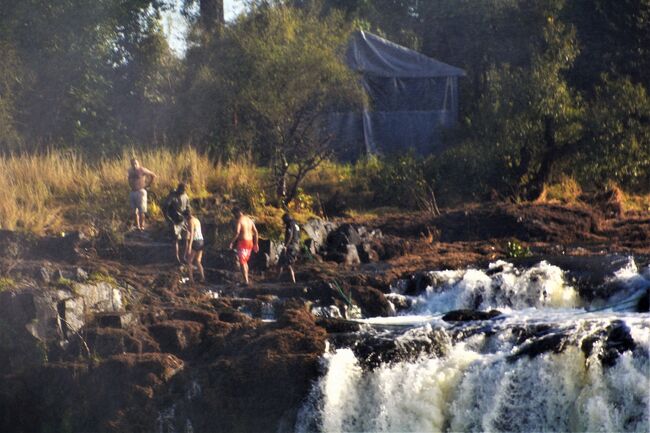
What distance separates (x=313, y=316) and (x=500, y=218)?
7.57 meters

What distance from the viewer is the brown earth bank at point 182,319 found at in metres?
14.1

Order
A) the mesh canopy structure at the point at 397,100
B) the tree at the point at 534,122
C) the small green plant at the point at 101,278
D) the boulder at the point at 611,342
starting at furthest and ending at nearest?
the mesh canopy structure at the point at 397,100, the tree at the point at 534,122, the small green plant at the point at 101,278, the boulder at the point at 611,342

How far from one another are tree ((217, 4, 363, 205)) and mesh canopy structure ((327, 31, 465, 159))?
7.64 feet

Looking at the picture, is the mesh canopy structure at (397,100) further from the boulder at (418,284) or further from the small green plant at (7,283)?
the small green plant at (7,283)

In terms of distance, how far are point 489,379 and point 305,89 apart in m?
12.4

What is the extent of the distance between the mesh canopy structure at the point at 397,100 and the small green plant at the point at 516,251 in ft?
23.8

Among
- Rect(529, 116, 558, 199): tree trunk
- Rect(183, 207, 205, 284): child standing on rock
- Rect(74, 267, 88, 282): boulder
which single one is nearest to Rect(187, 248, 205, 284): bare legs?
Rect(183, 207, 205, 284): child standing on rock

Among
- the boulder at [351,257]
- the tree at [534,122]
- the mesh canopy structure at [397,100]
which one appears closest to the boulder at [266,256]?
the boulder at [351,257]

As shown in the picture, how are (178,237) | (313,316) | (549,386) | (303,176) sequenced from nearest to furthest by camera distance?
(549,386) → (313,316) → (178,237) → (303,176)

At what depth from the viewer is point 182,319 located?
52.8 feet

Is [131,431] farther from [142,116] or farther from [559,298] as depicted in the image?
[142,116]

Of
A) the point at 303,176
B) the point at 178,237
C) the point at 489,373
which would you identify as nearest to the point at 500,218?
the point at 303,176

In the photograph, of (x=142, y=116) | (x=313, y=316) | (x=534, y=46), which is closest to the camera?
(x=313, y=316)

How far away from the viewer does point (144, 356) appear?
14664 millimetres
